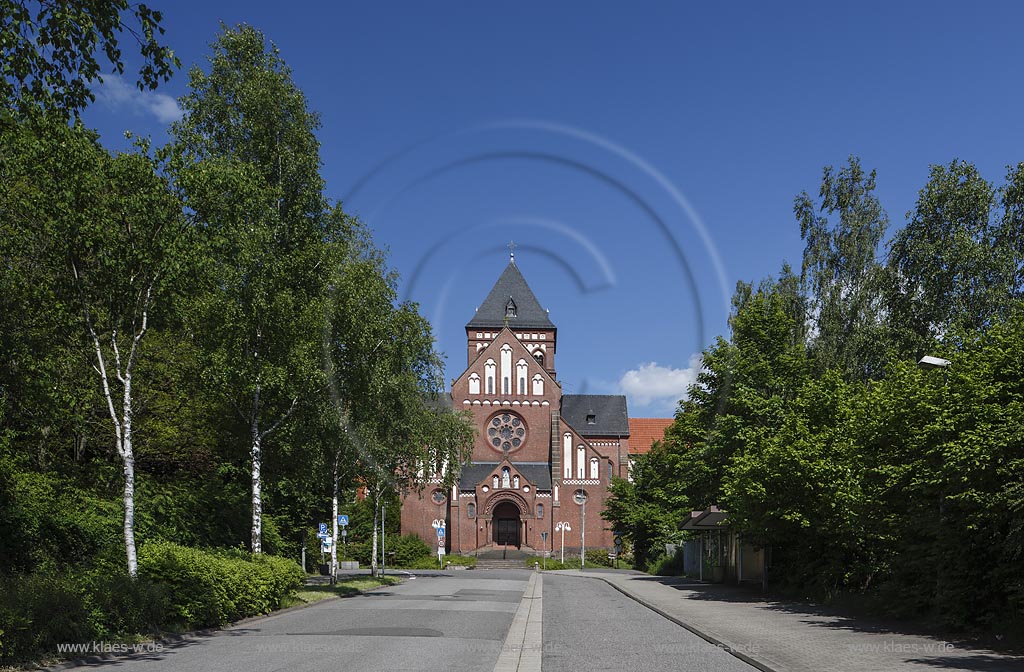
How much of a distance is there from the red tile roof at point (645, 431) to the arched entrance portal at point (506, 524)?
33405 mm

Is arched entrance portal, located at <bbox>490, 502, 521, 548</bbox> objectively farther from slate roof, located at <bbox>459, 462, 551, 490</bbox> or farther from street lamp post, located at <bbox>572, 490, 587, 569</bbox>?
street lamp post, located at <bbox>572, 490, 587, 569</bbox>

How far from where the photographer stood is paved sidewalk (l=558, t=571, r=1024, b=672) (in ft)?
41.8

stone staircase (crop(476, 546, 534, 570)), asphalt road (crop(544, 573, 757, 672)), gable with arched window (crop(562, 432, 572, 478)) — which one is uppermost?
gable with arched window (crop(562, 432, 572, 478))

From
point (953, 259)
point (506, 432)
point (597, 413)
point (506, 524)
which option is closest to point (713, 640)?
point (953, 259)

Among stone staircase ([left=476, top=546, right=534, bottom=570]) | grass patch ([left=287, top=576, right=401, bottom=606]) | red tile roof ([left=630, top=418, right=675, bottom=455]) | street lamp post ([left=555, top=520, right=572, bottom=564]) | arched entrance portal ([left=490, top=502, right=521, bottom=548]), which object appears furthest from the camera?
red tile roof ([left=630, top=418, right=675, bottom=455])

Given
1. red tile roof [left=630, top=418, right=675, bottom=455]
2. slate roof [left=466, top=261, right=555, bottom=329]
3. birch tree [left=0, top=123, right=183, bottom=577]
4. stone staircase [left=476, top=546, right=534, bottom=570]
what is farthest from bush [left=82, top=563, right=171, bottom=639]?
red tile roof [left=630, top=418, right=675, bottom=455]

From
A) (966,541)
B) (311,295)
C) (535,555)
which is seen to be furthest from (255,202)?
(535,555)

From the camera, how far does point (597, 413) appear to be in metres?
90.9

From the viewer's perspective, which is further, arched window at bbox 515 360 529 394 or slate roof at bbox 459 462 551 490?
arched window at bbox 515 360 529 394

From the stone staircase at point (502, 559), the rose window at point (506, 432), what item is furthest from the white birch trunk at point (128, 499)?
the rose window at point (506, 432)

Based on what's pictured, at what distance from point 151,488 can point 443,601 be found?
9.27 m

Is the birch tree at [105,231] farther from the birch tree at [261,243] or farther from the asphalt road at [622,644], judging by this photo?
the asphalt road at [622,644]
